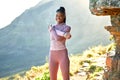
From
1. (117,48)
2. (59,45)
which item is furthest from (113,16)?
(59,45)

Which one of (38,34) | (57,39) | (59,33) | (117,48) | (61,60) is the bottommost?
(38,34)

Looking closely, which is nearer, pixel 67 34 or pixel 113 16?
pixel 113 16

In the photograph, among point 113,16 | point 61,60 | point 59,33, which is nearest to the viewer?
point 113,16

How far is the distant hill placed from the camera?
52.1 metres

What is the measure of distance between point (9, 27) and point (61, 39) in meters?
84.3

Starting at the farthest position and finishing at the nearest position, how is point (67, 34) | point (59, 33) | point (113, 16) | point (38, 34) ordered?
point (38, 34), point (59, 33), point (67, 34), point (113, 16)

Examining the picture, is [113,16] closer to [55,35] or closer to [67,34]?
[67,34]

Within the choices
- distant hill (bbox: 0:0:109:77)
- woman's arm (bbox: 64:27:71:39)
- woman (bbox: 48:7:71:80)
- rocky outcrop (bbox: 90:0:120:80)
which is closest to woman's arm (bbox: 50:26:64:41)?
woman (bbox: 48:7:71:80)

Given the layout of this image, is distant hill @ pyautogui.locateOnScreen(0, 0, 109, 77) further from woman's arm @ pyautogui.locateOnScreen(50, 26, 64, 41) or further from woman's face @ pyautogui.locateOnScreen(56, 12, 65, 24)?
woman's arm @ pyautogui.locateOnScreen(50, 26, 64, 41)

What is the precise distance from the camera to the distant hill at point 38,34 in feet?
171

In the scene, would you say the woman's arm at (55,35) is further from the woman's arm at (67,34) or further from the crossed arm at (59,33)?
the woman's arm at (67,34)

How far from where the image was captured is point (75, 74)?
14.4 meters

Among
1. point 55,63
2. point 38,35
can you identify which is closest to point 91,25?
point 38,35

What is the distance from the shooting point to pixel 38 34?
79.2m
